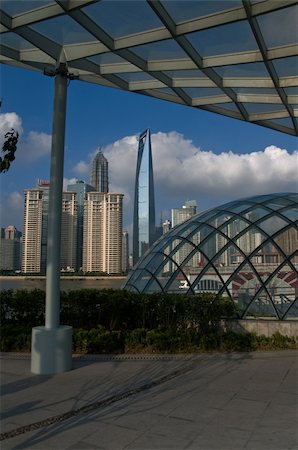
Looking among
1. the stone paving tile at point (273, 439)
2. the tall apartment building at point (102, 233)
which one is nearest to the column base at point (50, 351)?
the stone paving tile at point (273, 439)

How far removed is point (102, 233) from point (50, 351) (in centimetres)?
9054

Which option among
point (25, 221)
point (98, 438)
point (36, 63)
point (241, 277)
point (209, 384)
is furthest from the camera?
point (25, 221)

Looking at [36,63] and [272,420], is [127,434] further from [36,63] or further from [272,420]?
[36,63]

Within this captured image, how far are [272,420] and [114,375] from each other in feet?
10.9

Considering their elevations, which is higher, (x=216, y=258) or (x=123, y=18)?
(x=123, y=18)

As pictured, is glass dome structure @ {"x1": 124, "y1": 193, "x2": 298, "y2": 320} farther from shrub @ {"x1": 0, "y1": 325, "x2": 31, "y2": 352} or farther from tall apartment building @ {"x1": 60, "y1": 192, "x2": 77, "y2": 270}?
tall apartment building @ {"x1": 60, "y1": 192, "x2": 77, "y2": 270}

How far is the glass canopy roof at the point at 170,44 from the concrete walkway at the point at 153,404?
614 cm

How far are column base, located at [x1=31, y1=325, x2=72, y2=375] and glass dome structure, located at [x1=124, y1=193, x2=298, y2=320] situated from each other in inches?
228

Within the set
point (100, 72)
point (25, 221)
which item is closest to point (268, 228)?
point (100, 72)

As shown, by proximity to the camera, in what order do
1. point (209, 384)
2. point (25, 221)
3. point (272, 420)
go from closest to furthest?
point (272, 420) → point (209, 384) → point (25, 221)

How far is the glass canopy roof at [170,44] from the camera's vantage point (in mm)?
7289

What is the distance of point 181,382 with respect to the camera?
24.5ft

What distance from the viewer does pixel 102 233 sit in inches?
3861

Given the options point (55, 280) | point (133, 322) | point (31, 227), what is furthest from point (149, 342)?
point (31, 227)
